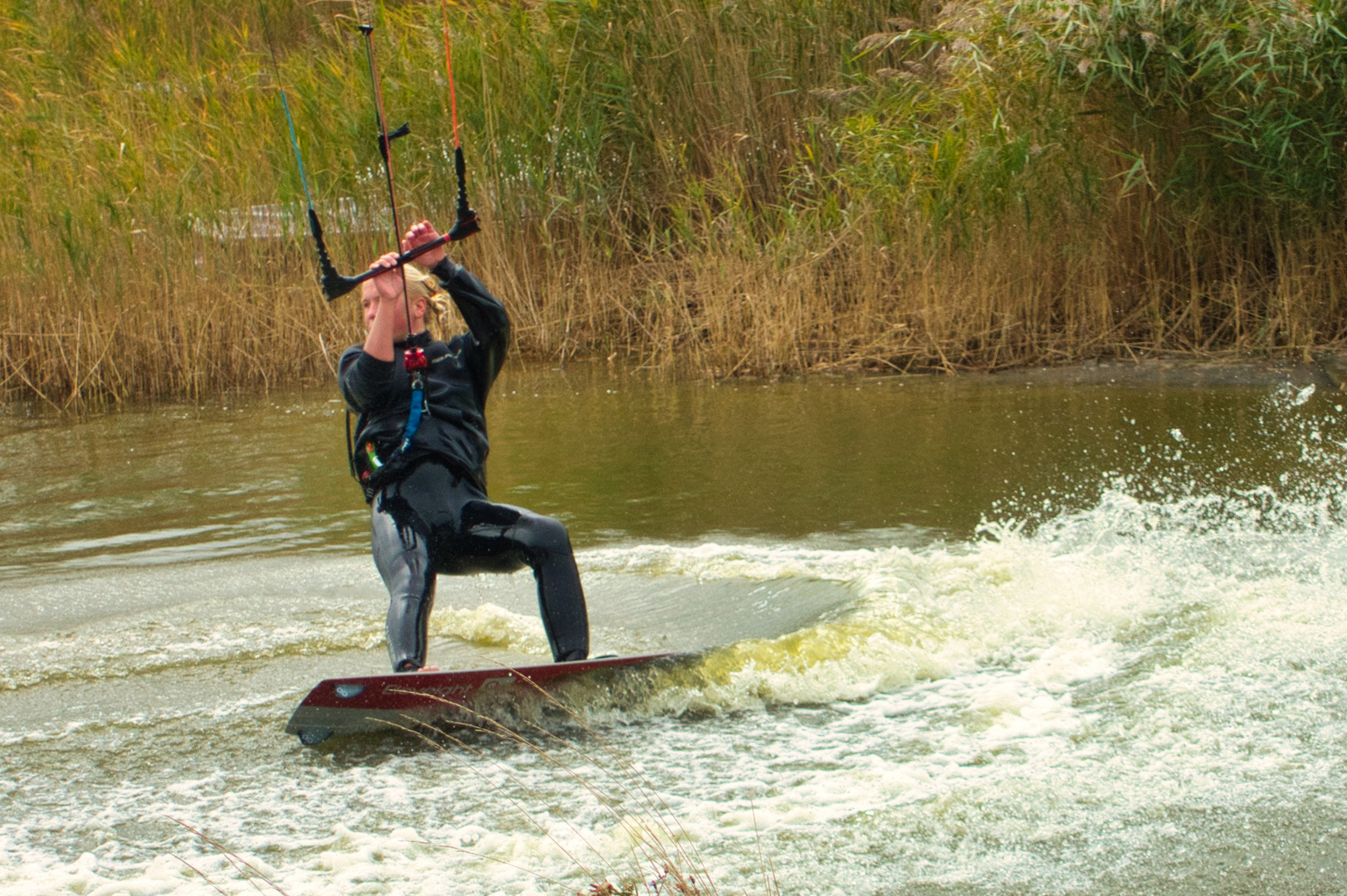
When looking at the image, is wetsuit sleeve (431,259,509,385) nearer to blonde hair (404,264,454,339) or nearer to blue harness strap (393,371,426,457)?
blonde hair (404,264,454,339)

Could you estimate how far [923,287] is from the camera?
9.66 metres

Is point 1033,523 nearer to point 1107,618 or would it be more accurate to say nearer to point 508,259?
point 1107,618

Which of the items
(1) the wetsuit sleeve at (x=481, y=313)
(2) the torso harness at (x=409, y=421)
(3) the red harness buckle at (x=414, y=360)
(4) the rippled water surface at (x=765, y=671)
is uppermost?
(1) the wetsuit sleeve at (x=481, y=313)

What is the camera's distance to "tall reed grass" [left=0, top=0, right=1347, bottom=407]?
29.0ft

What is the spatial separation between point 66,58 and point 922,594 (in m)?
12.0

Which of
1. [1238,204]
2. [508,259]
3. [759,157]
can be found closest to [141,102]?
[508,259]

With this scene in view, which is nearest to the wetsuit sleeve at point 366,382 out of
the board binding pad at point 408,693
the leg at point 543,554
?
the leg at point 543,554

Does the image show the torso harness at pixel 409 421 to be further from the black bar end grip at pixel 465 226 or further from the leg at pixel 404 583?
the black bar end grip at pixel 465 226

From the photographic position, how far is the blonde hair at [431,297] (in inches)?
165

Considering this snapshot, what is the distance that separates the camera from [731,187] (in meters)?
10.9

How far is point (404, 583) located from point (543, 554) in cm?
39

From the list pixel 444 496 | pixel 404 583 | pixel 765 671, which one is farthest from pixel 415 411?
pixel 765 671

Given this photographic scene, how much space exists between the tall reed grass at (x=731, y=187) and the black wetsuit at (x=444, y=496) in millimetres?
5402

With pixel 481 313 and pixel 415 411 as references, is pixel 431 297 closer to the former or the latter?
pixel 481 313
